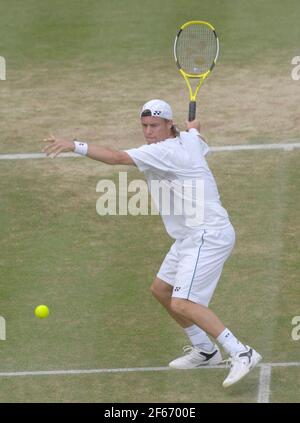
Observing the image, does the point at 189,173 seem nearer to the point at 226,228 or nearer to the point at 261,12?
the point at 226,228

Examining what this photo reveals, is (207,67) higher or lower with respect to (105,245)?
higher

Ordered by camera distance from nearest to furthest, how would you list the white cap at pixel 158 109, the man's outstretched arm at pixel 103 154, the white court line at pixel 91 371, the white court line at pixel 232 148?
the man's outstretched arm at pixel 103 154
the white cap at pixel 158 109
the white court line at pixel 91 371
the white court line at pixel 232 148

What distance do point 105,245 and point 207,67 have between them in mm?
2708

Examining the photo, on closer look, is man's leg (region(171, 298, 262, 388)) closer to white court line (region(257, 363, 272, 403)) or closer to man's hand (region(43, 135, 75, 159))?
white court line (region(257, 363, 272, 403))

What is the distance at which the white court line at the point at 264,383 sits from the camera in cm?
1247

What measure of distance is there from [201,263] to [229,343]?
0.86 metres

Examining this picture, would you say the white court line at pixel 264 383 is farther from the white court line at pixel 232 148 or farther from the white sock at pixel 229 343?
the white court line at pixel 232 148

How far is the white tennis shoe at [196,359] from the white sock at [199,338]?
5cm

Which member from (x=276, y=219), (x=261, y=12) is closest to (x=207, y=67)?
(x=276, y=219)

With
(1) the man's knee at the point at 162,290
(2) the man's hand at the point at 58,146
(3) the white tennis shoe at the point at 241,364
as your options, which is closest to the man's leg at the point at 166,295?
(1) the man's knee at the point at 162,290

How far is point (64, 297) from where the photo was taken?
14977 millimetres

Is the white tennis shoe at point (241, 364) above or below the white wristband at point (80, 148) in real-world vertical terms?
below

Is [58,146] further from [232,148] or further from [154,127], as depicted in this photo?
[232,148]

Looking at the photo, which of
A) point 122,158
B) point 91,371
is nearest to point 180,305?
point 91,371
